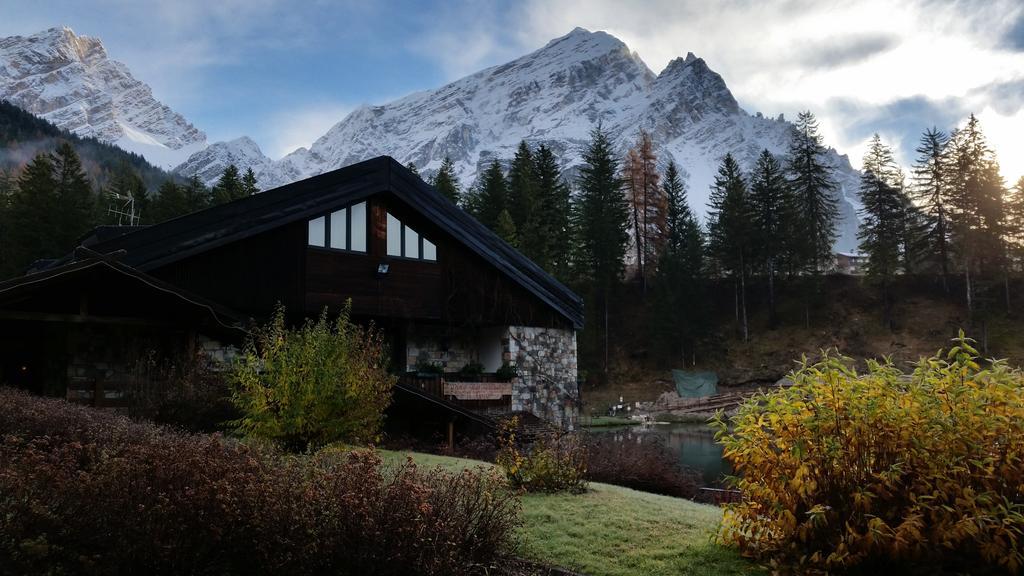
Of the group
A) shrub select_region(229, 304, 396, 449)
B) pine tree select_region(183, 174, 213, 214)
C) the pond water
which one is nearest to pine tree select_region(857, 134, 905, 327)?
the pond water

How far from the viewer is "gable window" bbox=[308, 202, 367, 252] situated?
18109 millimetres

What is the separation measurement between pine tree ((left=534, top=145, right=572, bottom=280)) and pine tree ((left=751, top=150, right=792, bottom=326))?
13644mm

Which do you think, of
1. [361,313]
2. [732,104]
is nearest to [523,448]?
[361,313]

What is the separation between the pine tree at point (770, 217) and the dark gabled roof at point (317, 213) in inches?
1130

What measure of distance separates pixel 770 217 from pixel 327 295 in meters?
40.5

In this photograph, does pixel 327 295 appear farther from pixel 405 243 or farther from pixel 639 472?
pixel 639 472

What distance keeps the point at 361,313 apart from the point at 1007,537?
15786 mm

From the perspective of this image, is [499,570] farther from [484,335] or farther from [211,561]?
[484,335]

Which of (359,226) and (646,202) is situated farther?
(646,202)

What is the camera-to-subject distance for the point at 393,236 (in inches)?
781

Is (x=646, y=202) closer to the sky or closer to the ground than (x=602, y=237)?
closer to the sky

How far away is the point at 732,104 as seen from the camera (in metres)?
178

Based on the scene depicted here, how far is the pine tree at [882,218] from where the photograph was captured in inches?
1757

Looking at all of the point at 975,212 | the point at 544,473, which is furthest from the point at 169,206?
the point at 975,212
